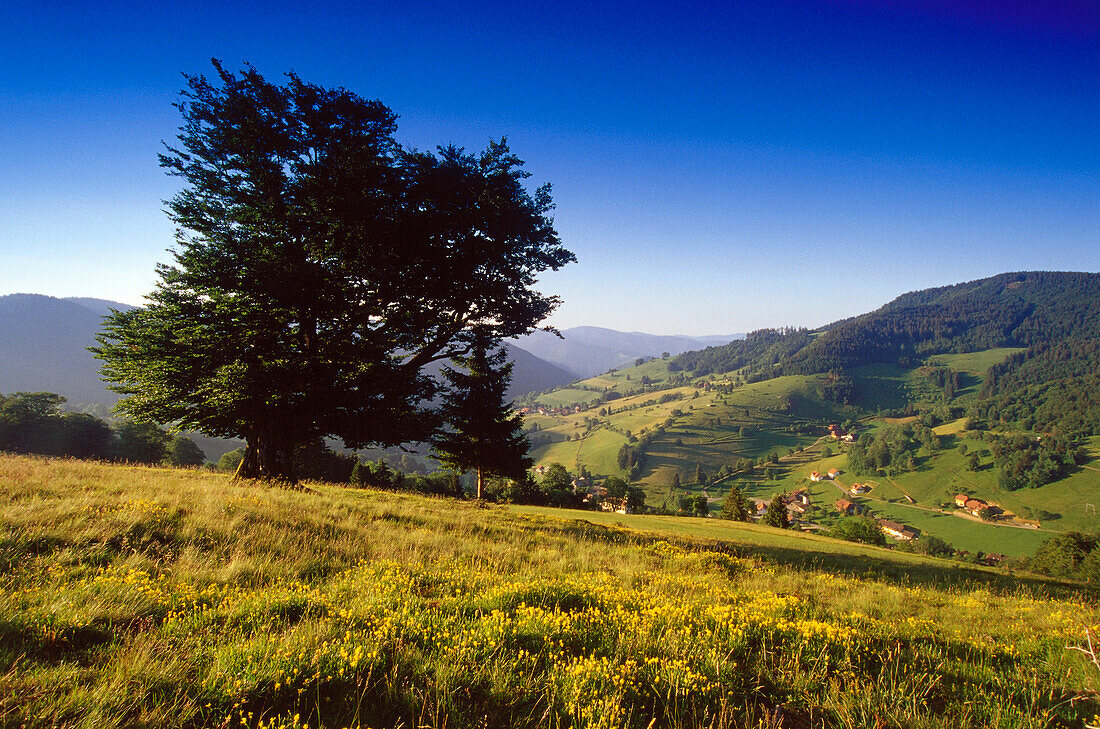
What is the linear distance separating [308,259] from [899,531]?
13017 cm

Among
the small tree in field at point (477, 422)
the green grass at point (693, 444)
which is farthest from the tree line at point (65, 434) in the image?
the green grass at point (693, 444)

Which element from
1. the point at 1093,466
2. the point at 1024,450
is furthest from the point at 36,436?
the point at 1093,466

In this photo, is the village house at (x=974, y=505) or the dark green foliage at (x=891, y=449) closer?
the village house at (x=974, y=505)

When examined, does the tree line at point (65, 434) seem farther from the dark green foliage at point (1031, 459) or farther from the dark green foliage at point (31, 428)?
the dark green foliage at point (1031, 459)

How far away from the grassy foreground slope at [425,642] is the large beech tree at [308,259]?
594cm

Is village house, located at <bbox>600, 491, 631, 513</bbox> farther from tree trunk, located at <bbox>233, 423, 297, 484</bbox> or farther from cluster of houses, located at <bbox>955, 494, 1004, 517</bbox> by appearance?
cluster of houses, located at <bbox>955, 494, 1004, 517</bbox>

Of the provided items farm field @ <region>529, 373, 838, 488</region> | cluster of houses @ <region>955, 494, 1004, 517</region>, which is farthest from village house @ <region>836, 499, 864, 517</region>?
farm field @ <region>529, 373, 838, 488</region>

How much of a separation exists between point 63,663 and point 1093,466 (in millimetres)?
219180

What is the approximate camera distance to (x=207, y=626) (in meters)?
3.68

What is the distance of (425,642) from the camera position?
3742mm

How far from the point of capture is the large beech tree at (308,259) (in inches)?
475

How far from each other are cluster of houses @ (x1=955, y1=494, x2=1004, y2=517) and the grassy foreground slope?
150m

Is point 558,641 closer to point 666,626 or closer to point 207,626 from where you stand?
point 666,626

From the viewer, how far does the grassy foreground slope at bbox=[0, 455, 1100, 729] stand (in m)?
2.85
